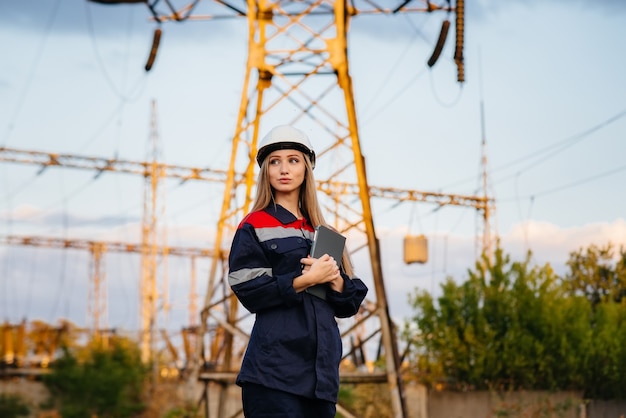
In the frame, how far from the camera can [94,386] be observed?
85.2 ft

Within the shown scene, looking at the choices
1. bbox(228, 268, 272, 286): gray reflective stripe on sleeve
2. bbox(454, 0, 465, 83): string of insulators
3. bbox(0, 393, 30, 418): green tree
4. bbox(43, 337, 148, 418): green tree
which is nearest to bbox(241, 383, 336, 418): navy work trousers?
bbox(228, 268, 272, 286): gray reflective stripe on sleeve

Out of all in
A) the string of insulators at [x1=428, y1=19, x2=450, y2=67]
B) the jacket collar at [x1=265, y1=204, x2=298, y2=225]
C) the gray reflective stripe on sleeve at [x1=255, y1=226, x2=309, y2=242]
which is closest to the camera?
the gray reflective stripe on sleeve at [x1=255, y1=226, x2=309, y2=242]

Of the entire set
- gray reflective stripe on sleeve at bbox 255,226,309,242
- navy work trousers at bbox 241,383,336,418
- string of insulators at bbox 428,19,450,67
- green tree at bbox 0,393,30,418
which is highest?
string of insulators at bbox 428,19,450,67

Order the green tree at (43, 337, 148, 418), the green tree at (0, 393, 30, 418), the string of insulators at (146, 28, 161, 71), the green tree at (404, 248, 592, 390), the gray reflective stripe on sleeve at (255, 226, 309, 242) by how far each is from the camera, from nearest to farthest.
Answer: the gray reflective stripe on sleeve at (255, 226, 309, 242) < the string of insulators at (146, 28, 161, 71) < the green tree at (404, 248, 592, 390) < the green tree at (0, 393, 30, 418) < the green tree at (43, 337, 148, 418)

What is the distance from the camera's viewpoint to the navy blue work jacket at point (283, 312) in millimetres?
4000

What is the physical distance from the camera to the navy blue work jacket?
13.1 feet

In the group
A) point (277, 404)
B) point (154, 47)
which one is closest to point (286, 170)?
point (277, 404)

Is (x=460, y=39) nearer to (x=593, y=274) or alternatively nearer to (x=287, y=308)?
(x=287, y=308)

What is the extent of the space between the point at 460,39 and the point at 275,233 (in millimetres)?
10125

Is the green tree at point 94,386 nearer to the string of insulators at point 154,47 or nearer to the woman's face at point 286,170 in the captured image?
the string of insulators at point 154,47

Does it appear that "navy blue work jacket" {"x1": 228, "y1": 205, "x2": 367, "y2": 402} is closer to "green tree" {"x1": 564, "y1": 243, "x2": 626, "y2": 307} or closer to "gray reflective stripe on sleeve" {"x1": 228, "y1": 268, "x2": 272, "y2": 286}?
"gray reflective stripe on sleeve" {"x1": 228, "y1": 268, "x2": 272, "y2": 286}

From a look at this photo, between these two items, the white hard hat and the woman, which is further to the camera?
the white hard hat

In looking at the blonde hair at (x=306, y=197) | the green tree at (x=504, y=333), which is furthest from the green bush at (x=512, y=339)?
the blonde hair at (x=306, y=197)

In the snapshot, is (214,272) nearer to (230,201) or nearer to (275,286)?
(230,201)
